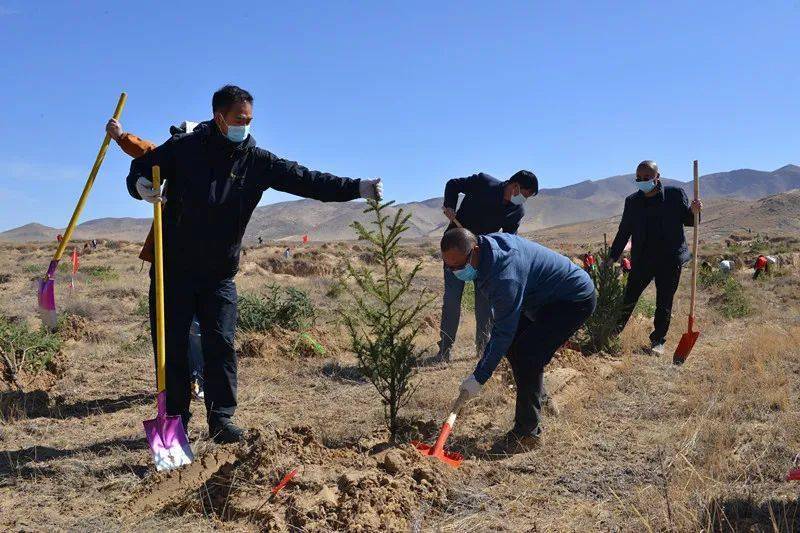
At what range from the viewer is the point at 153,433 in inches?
150

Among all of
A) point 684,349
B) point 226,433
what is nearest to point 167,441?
point 226,433

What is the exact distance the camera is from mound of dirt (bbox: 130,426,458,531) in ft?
10.5

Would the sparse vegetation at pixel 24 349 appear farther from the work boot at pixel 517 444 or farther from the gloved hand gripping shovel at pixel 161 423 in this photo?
the work boot at pixel 517 444

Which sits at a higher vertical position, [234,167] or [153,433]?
[234,167]

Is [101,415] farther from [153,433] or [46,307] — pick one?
[153,433]

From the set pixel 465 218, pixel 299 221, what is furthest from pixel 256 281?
pixel 299 221

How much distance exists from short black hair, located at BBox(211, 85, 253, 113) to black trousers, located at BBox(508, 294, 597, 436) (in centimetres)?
240

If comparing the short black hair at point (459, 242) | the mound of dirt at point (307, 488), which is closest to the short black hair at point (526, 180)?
the short black hair at point (459, 242)

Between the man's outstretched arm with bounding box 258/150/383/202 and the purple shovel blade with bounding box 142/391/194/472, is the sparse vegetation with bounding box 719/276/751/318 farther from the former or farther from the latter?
the purple shovel blade with bounding box 142/391/194/472

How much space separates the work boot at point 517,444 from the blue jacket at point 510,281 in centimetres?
69

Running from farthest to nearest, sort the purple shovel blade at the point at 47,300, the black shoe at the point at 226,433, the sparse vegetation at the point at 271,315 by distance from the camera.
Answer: the sparse vegetation at the point at 271,315 < the purple shovel blade at the point at 47,300 < the black shoe at the point at 226,433

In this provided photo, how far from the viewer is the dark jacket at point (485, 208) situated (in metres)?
6.59

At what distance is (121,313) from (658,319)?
27.0ft

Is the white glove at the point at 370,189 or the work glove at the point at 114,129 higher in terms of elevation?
the work glove at the point at 114,129
